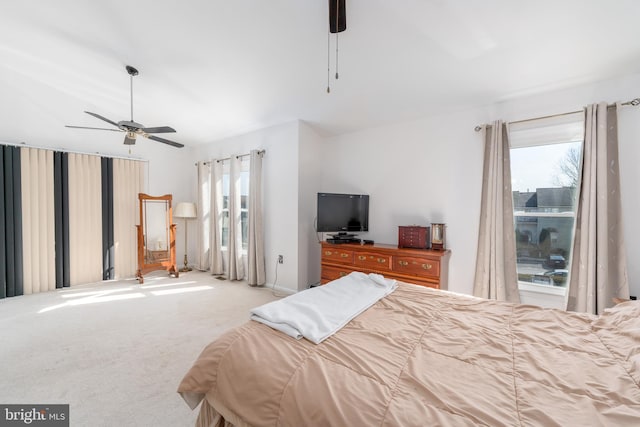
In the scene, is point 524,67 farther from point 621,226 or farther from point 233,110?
point 233,110

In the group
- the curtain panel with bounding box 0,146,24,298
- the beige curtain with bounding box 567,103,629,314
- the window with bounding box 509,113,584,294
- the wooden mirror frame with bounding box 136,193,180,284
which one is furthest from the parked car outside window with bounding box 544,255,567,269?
the curtain panel with bounding box 0,146,24,298

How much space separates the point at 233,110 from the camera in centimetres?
374

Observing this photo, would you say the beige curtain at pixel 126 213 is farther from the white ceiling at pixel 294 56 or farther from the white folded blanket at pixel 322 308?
the white folded blanket at pixel 322 308

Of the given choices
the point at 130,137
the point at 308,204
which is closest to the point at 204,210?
the point at 130,137

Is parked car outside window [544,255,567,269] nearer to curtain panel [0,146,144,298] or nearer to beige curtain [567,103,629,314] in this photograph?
beige curtain [567,103,629,314]

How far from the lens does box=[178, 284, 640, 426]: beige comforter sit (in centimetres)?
77

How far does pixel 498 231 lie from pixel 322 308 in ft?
7.34

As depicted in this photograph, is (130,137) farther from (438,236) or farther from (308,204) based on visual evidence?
(438,236)

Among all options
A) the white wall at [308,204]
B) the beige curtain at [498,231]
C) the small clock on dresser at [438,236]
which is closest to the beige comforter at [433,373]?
the beige curtain at [498,231]

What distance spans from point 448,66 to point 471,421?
2.67 meters

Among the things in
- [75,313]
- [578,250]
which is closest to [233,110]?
[75,313]

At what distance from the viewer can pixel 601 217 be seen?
2.22 metres

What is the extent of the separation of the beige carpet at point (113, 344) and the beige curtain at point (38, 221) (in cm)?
34

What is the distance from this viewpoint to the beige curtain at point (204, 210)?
5.19 meters
